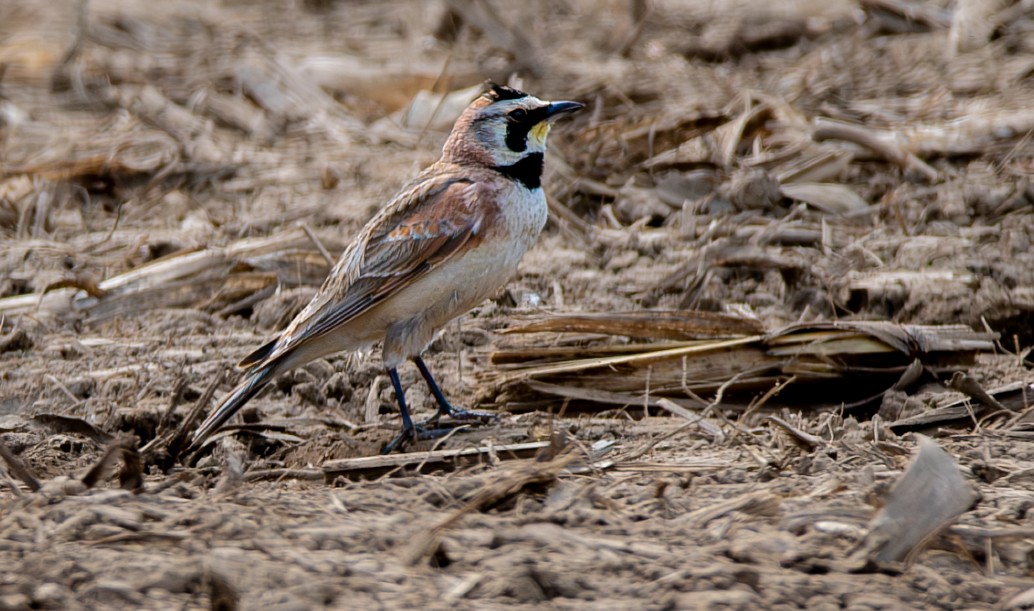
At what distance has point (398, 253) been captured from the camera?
5234 millimetres

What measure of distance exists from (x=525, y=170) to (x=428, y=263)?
63 cm

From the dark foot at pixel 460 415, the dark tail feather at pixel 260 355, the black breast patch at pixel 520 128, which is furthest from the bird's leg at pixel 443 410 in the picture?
the black breast patch at pixel 520 128

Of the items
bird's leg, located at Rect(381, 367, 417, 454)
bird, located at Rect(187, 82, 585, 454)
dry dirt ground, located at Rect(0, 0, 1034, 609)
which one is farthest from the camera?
bird, located at Rect(187, 82, 585, 454)

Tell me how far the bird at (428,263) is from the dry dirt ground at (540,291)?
12.2 inches

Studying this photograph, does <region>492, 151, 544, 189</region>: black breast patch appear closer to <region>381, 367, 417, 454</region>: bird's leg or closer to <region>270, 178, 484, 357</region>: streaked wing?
<region>270, 178, 484, 357</region>: streaked wing

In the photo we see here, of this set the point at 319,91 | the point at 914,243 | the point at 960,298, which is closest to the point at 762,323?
the point at 960,298

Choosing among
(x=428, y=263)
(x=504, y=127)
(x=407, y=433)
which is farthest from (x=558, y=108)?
(x=407, y=433)

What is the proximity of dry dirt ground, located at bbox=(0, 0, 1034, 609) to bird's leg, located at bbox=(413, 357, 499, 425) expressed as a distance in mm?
190

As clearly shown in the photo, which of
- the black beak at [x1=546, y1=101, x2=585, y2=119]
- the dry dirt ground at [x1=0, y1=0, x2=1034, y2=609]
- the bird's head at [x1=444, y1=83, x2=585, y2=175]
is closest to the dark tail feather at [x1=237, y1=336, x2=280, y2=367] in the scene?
the dry dirt ground at [x1=0, y1=0, x2=1034, y2=609]

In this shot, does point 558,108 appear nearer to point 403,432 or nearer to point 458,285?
point 458,285

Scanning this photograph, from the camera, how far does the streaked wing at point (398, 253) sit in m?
5.16

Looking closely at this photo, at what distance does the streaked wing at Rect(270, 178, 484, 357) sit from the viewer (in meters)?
5.16

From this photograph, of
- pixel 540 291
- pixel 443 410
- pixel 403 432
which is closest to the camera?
pixel 403 432

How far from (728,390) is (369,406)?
5.17ft
